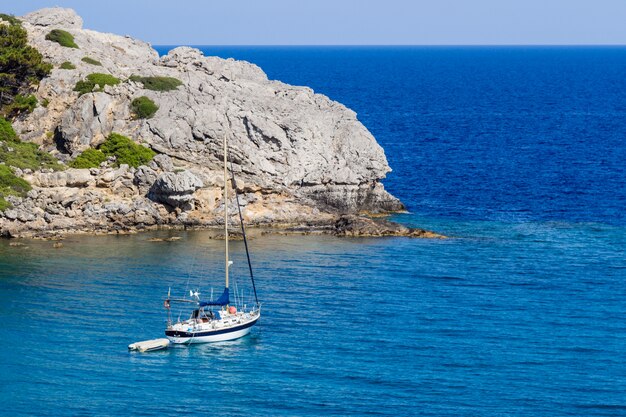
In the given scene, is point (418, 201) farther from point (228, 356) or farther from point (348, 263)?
point (228, 356)

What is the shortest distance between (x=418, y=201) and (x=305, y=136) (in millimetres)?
13724

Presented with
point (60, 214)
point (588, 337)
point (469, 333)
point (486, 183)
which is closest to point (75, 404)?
point (469, 333)

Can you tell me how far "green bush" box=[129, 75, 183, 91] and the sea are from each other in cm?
1740

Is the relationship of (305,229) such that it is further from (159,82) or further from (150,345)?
(150,345)

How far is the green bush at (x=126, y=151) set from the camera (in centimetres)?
8850

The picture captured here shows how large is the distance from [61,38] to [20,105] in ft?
37.9

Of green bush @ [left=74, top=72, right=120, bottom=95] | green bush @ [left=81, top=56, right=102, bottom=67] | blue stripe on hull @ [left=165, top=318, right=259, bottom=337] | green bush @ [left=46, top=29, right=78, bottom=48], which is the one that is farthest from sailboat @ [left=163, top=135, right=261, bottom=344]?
green bush @ [left=46, top=29, right=78, bottom=48]

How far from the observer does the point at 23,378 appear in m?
53.5

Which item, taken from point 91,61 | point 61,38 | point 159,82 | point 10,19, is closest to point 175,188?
point 159,82

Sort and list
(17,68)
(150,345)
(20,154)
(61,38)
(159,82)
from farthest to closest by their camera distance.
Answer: (61,38) < (17,68) < (159,82) < (20,154) < (150,345)

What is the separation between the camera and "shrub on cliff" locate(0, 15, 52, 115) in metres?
97.1

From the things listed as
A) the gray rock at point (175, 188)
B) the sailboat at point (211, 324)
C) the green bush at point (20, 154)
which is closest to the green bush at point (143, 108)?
the green bush at point (20, 154)

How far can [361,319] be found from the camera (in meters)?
63.8

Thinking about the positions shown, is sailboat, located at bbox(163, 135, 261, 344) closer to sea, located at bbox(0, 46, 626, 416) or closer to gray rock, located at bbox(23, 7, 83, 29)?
sea, located at bbox(0, 46, 626, 416)
